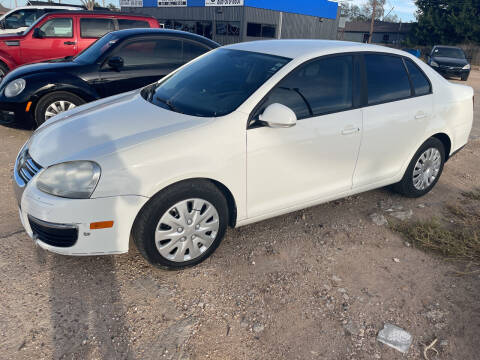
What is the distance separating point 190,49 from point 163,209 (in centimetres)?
463

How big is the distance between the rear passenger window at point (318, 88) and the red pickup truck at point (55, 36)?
6623 millimetres

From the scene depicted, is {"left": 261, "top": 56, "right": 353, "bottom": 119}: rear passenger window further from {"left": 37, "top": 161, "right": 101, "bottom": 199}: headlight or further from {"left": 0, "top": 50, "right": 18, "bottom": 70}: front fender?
{"left": 0, "top": 50, "right": 18, "bottom": 70}: front fender

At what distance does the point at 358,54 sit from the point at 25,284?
11.0 feet

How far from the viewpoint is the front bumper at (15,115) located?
5.46 m

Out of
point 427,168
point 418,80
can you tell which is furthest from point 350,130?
point 427,168

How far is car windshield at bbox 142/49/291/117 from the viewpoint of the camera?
10.2 ft

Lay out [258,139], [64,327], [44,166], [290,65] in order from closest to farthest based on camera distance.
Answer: [64,327] → [44,166] → [258,139] → [290,65]

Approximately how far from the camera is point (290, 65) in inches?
126

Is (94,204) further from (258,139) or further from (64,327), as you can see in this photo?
(258,139)

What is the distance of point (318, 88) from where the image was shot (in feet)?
11.0

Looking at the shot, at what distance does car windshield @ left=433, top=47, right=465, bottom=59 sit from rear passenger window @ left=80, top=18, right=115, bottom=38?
16400mm

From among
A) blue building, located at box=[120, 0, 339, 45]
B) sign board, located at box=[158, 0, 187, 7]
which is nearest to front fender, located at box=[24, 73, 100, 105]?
blue building, located at box=[120, 0, 339, 45]

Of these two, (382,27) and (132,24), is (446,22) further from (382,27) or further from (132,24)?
(132,24)

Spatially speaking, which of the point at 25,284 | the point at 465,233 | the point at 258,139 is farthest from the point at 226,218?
the point at 465,233
